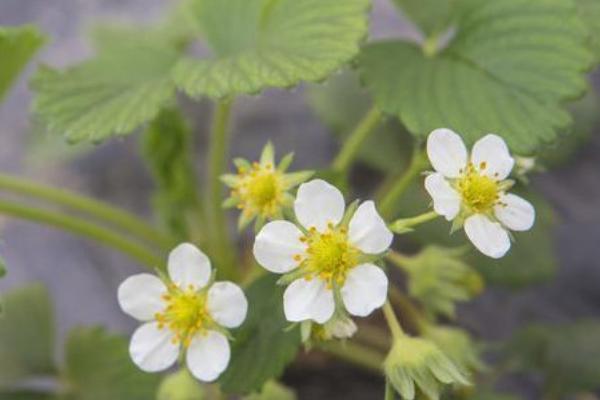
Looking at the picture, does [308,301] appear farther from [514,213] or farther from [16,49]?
[16,49]

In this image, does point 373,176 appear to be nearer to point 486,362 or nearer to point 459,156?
point 486,362

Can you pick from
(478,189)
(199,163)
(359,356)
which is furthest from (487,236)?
(199,163)

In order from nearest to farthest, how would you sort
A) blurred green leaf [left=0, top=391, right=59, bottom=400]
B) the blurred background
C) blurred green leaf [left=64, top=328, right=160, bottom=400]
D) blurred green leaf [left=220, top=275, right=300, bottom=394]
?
blurred green leaf [left=220, top=275, right=300, bottom=394], blurred green leaf [left=64, top=328, right=160, bottom=400], blurred green leaf [left=0, top=391, right=59, bottom=400], the blurred background

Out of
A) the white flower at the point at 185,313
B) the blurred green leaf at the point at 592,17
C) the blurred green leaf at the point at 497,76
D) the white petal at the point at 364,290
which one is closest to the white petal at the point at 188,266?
the white flower at the point at 185,313

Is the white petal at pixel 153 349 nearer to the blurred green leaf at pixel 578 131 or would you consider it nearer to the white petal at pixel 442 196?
the white petal at pixel 442 196

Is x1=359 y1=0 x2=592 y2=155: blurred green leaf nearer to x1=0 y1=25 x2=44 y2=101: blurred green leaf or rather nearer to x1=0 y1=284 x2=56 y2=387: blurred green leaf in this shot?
x1=0 y1=25 x2=44 y2=101: blurred green leaf

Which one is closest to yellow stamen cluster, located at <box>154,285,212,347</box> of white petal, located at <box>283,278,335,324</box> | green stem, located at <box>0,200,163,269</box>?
white petal, located at <box>283,278,335,324</box>

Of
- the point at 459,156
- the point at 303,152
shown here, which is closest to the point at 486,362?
the point at 303,152
